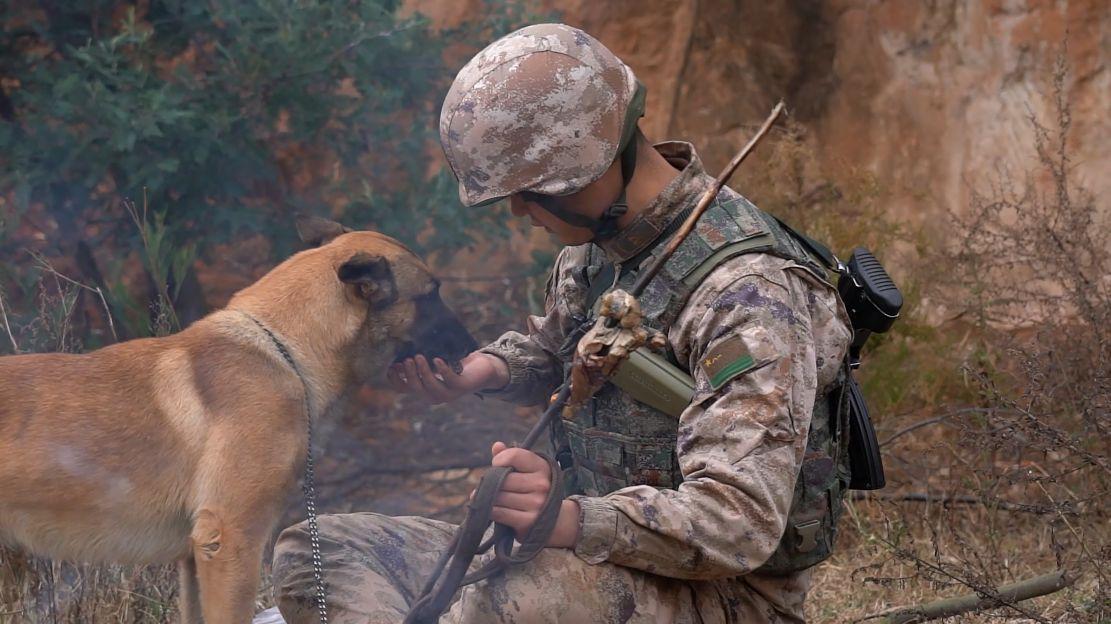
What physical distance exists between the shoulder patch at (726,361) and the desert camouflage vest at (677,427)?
0.21 m

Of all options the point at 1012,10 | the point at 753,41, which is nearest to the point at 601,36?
the point at 753,41

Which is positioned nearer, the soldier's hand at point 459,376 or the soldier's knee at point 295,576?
the soldier's knee at point 295,576

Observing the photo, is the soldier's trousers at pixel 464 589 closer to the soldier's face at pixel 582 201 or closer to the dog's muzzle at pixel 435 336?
the dog's muzzle at pixel 435 336

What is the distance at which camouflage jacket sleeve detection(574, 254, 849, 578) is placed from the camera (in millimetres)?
2547

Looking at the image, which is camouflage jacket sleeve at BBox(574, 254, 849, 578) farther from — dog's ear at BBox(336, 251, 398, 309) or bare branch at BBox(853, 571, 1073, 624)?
bare branch at BBox(853, 571, 1073, 624)

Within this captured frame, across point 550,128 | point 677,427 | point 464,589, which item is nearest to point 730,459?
point 677,427

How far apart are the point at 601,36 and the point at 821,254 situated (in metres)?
5.02

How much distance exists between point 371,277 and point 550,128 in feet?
3.62

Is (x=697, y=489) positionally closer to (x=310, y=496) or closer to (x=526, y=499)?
(x=526, y=499)

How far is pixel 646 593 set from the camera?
2.75 metres

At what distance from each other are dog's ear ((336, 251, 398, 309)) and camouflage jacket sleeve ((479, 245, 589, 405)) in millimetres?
394

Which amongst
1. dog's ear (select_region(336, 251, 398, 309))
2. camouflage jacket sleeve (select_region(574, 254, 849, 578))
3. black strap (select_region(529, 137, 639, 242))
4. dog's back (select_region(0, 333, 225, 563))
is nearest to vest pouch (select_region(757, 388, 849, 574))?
camouflage jacket sleeve (select_region(574, 254, 849, 578))

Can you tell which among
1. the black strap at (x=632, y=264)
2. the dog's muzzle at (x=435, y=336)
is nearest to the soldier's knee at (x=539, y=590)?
the black strap at (x=632, y=264)

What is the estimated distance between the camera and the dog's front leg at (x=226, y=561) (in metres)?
3.48
